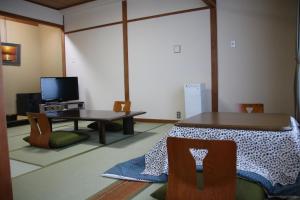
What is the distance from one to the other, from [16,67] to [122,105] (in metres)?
3.38

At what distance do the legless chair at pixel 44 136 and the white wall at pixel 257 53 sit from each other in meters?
2.94

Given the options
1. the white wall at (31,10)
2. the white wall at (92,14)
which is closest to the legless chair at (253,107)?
the white wall at (92,14)

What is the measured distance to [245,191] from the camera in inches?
71.1

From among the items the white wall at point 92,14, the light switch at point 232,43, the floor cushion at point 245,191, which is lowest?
the floor cushion at point 245,191

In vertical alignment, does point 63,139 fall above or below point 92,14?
below

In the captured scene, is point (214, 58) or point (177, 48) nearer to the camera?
point (214, 58)

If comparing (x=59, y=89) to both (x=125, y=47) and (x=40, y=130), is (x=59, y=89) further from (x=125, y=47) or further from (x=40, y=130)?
(x=40, y=130)

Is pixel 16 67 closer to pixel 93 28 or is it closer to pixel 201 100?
pixel 93 28

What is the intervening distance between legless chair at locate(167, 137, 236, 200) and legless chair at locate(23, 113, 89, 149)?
7.93ft

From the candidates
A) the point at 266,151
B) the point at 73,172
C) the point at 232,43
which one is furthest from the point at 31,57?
the point at 266,151

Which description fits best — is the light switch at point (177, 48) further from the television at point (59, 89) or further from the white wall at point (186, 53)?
the television at point (59, 89)

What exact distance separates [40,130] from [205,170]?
2933 millimetres

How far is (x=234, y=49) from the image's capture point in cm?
489

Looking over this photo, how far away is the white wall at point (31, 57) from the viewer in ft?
21.9
